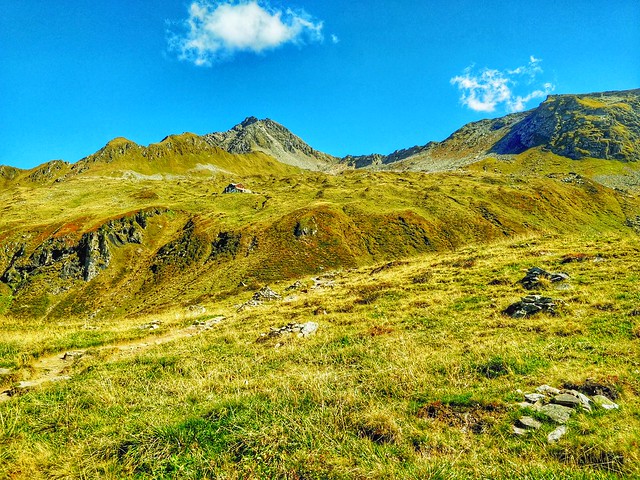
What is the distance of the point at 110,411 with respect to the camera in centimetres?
859

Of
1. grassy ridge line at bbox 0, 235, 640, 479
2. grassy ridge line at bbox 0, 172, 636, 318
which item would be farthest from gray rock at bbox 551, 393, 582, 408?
grassy ridge line at bbox 0, 172, 636, 318

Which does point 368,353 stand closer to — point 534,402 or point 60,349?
point 534,402

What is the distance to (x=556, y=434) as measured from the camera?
21.6 feet

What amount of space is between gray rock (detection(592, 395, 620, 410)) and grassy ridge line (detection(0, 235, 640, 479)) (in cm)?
34

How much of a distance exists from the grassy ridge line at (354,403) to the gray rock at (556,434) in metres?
0.15

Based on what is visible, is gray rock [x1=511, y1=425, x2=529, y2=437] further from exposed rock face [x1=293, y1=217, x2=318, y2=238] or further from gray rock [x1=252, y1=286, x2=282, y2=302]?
exposed rock face [x1=293, y1=217, x2=318, y2=238]

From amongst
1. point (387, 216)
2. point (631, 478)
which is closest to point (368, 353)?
point (631, 478)

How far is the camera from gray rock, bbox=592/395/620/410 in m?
7.32

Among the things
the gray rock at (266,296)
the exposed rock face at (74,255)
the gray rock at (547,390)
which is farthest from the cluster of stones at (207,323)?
the exposed rock face at (74,255)

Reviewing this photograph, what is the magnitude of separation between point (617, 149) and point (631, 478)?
854 ft

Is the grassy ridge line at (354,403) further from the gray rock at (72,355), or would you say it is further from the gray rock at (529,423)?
the gray rock at (72,355)

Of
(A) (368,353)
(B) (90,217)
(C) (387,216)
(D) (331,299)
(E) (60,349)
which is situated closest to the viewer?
(A) (368,353)

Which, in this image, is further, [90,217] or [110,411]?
[90,217]

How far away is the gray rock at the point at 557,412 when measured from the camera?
7093 millimetres
